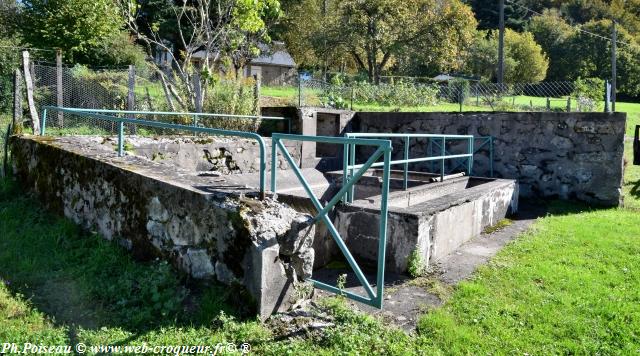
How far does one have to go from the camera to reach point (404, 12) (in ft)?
92.6

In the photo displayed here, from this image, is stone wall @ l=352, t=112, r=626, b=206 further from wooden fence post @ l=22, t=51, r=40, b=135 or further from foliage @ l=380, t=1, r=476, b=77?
foliage @ l=380, t=1, r=476, b=77

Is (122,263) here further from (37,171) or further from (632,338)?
(632,338)

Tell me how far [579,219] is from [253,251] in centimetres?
563

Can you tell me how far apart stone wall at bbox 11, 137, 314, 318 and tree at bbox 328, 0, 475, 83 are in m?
23.9

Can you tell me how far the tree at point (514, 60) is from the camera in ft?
121

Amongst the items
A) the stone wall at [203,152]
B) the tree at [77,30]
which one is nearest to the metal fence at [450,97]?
the stone wall at [203,152]

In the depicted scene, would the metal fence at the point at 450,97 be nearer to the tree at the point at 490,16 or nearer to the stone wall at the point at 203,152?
the stone wall at the point at 203,152

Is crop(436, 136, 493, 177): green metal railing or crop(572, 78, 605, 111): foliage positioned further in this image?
crop(572, 78, 605, 111): foliage

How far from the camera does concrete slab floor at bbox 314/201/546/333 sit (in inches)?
145

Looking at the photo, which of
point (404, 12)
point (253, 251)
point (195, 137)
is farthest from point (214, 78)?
point (404, 12)

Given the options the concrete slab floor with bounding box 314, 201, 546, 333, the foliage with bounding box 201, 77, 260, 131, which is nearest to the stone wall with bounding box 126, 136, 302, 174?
the foliage with bounding box 201, 77, 260, 131

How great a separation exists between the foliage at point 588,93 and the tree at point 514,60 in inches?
948

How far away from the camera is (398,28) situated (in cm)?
2847

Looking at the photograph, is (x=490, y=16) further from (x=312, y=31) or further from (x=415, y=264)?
(x=415, y=264)
